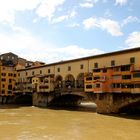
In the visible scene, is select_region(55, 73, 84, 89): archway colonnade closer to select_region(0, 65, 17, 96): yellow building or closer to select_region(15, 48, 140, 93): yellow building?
select_region(15, 48, 140, 93): yellow building

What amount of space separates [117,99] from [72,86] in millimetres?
16949

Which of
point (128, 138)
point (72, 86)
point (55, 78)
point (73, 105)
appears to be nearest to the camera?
point (128, 138)

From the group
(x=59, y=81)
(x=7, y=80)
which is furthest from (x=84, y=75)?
(x=7, y=80)

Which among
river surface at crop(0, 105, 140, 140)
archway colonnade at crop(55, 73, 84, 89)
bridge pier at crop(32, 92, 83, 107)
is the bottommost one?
river surface at crop(0, 105, 140, 140)

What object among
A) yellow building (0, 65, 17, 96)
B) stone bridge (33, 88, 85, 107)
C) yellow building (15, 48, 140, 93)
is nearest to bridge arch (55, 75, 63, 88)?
yellow building (15, 48, 140, 93)

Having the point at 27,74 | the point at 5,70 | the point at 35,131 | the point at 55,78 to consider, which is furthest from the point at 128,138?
the point at 5,70

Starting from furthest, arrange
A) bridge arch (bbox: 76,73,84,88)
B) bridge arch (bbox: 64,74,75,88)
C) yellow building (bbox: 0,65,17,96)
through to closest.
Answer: yellow building (bbox: 0,65,17,96) < bridge arch (bbox: 64,74,75,88) < bridge arch (bbox: 76,73,84,88)

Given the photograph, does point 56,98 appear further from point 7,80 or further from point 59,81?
point 7,80

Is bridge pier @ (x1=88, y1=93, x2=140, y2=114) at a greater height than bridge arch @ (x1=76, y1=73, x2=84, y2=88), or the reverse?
bridge arch @ (x1=76, y1=73, x2=84, y2=88)

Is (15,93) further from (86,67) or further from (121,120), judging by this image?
(121,120)

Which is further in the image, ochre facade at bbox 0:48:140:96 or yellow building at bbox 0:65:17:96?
yellow building at bbox 0:65:17:96

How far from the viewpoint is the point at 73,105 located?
73.2 m

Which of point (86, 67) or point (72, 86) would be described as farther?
point (72, 86)

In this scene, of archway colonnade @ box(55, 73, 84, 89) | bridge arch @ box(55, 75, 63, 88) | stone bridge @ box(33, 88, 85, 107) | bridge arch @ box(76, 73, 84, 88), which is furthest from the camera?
bridge arch @ box(55, 75, 63, 88)
